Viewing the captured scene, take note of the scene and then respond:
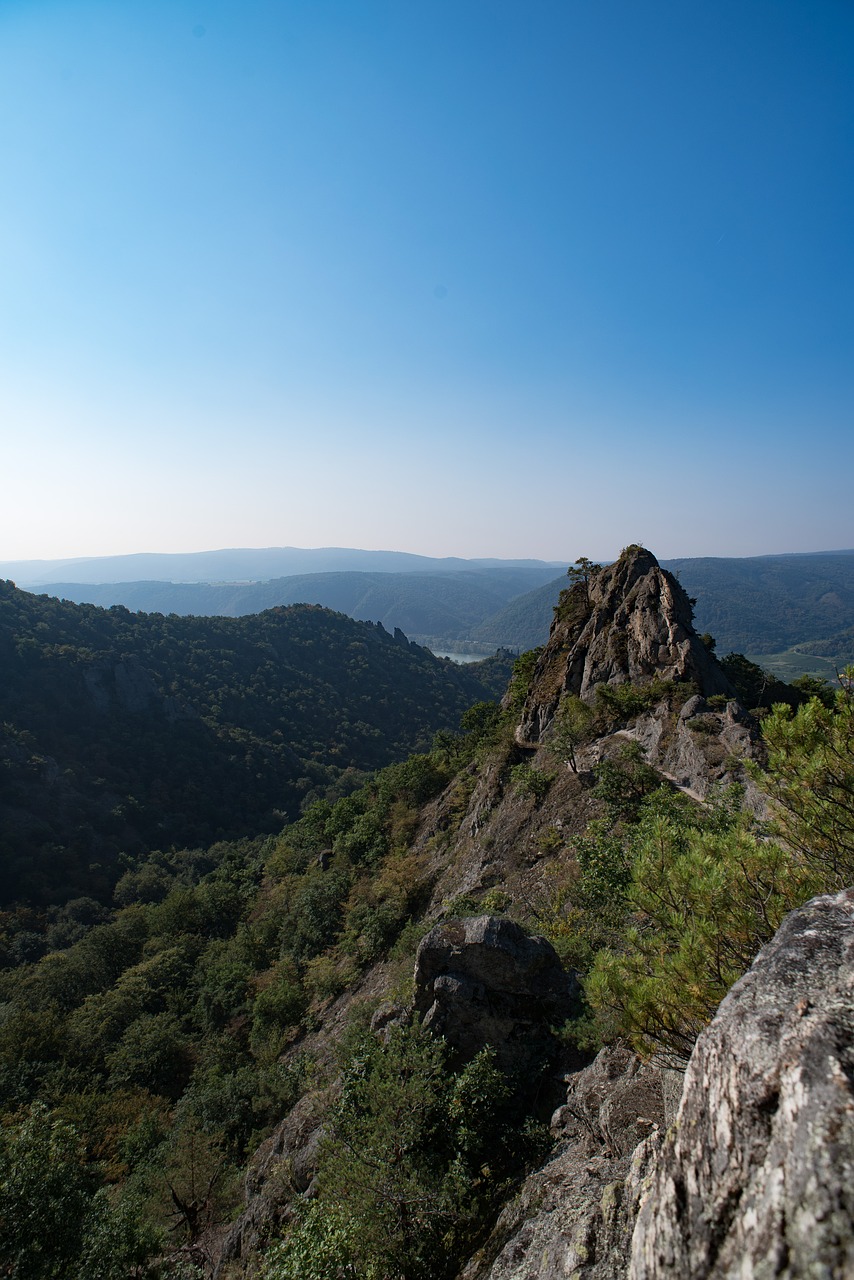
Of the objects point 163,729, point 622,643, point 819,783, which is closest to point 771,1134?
point 819,783

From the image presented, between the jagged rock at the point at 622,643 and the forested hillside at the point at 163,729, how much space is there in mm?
54147

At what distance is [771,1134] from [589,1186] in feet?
19.3

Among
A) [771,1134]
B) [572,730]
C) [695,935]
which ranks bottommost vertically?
[572,730]

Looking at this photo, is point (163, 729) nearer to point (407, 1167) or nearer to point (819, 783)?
point (407, 1167)

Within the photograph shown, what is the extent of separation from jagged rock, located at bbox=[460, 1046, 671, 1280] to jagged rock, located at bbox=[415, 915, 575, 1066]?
1712 mm

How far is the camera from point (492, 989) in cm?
1244

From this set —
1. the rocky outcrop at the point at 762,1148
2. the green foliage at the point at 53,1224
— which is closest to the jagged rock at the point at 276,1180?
the green foliage at the point at 53,1224

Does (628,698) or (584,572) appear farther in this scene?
(584,572)

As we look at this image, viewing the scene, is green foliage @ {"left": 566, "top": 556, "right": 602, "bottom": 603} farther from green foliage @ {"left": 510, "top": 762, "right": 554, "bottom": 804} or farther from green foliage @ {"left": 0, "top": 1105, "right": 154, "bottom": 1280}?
green foliage @ {"left": 0, "top": 1105, "right": 154, "bottom": 1280}

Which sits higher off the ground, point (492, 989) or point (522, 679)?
point (522, 679)

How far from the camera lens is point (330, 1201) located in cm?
971

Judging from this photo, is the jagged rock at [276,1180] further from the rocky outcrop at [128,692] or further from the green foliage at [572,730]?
the rocky outcrop at [128,692]

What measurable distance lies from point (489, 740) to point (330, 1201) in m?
29.3

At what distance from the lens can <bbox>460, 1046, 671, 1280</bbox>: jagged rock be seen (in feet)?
20.0
